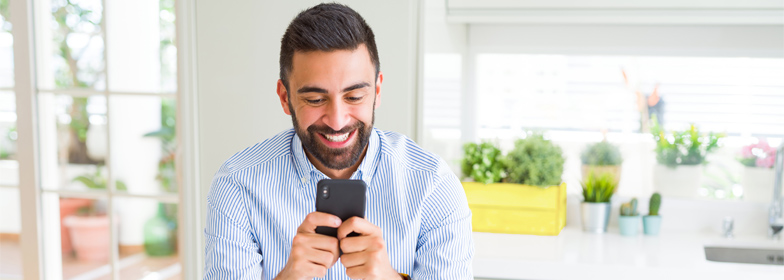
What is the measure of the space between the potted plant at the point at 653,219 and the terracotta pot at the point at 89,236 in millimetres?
5055

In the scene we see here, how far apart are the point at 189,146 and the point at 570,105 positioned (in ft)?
4.44

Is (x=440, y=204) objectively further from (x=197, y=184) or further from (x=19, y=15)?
(x=19, y=15)

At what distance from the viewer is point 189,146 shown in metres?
1.93

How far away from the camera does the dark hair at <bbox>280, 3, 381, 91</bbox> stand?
100 cm

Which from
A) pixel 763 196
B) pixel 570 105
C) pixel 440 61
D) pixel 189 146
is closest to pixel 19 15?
pixel 189 146

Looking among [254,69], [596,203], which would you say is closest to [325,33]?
[254,69]

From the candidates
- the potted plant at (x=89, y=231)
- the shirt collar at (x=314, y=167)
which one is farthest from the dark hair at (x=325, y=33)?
the potted plant at (x=89, y=231)

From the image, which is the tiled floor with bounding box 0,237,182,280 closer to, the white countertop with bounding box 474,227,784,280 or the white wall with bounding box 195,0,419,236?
the white wall with bounding box 195,0,419,236

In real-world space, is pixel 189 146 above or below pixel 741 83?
below

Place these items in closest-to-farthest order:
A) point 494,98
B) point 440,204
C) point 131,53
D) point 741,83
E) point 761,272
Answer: point 440,204, point 761,272, point 741,83, point 494,98, point 131,53

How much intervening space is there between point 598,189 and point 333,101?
54.8 inches

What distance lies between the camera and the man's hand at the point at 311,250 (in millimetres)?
938

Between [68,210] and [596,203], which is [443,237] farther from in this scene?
[68,210]

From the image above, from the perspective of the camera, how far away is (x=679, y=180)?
7.43ft
